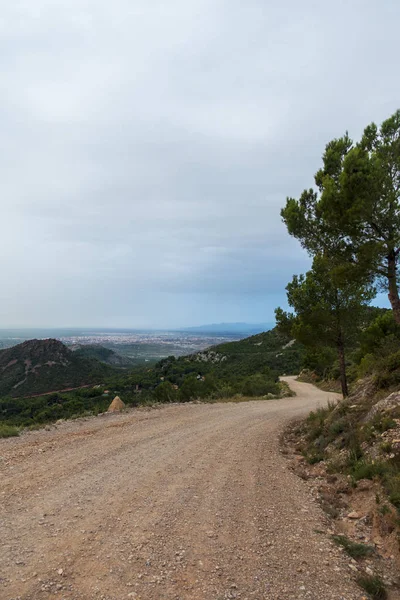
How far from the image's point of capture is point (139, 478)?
715 centimetres

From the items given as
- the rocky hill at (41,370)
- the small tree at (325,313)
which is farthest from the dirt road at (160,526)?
the rocky hill at (41,370)

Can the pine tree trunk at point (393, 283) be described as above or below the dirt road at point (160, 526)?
above

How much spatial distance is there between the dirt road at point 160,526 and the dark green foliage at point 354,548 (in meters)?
0.21

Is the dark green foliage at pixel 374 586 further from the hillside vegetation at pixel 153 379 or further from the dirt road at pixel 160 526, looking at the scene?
the hillside vegetation at pixel 153 379

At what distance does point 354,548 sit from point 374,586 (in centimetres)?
81

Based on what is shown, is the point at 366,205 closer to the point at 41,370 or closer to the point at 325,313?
the point at 325,313

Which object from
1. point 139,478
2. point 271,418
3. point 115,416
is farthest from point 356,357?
point 139,478

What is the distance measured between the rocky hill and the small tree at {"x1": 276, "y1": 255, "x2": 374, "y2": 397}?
39314 millimetres

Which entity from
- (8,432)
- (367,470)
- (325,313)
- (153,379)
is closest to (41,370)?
(153,379)

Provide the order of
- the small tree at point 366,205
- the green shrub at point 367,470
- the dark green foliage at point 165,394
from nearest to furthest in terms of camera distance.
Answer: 1. the green shrub at point 367,470
2. the small tree at point 366,205
3. the dark green foliage at point 165,394

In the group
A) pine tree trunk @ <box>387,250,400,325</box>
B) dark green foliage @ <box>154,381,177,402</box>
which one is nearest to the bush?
dark green foliage @ <box>154,381,177,402</box>

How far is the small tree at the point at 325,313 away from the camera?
16.4 meters

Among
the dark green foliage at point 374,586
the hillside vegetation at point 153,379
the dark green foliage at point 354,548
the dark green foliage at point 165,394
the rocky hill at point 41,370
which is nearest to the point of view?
the dark green foliage at point 374,586

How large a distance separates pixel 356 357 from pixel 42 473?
72.9ft
